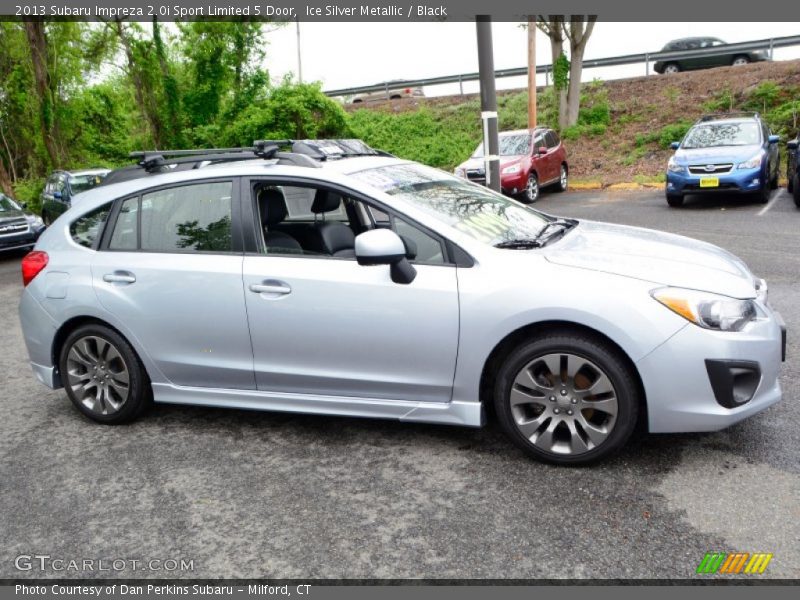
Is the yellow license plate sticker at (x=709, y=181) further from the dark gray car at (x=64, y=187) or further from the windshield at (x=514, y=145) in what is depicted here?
the dark gray car at (x=64, y=187)

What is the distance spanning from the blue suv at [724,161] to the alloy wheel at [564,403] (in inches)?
453

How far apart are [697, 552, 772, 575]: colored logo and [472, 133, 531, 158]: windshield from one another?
15659 mm

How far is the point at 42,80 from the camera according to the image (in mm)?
23062

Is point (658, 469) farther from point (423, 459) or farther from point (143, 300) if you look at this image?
point (143, 300)

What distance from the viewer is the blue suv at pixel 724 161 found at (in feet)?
45.8

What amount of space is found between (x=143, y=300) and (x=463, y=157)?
69.2 feet

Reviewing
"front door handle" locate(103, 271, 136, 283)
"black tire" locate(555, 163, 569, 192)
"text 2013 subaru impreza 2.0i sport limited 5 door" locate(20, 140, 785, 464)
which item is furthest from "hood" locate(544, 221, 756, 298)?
"black tire" locate(555, 163, 569, 192)

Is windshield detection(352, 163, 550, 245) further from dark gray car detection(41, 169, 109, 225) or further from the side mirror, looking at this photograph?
dark gray car detection(41, 169, 109, 225)

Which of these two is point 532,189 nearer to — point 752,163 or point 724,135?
point 724,135

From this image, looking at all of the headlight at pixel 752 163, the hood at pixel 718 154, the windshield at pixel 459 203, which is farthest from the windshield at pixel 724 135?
the windshield at pixel 459 203

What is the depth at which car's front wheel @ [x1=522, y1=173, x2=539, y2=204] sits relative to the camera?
1767cm

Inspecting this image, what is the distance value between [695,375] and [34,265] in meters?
4.14

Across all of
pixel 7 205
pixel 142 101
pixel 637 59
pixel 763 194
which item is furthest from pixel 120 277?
pixel 637 59

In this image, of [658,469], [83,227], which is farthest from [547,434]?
[83,227]
